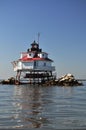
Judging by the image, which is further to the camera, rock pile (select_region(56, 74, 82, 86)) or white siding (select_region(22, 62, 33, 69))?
rock pile (select_region(56, 74, 82, 86))

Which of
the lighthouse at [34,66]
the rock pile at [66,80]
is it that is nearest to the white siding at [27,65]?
the lighthouse at [34,66]

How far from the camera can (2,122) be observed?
15805mm

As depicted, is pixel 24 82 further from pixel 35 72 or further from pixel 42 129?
pixel 42 129

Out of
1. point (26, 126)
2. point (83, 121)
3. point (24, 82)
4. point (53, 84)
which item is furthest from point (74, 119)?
point (24, 82)

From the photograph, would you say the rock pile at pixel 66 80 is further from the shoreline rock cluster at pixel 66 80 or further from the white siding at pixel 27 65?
the white siding at pixel 27 65

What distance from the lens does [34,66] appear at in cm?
8288

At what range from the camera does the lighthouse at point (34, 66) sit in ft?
272

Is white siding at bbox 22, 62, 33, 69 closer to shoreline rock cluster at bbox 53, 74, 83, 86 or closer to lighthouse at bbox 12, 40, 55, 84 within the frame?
lighthouse at bbox 12, 40, 55, 84

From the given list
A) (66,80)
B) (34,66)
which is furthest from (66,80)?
(34,66)

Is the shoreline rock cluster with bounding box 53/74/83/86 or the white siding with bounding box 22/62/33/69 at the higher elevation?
the white siding with bounding box 22/62/33/69

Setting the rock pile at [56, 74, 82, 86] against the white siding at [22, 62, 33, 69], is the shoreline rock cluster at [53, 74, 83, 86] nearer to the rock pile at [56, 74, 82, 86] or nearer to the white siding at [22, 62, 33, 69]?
the rock pile at [56, 74, 82, 86]

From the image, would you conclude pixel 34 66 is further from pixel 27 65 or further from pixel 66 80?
pixel 66 80

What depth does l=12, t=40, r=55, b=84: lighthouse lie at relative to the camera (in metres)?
82.9

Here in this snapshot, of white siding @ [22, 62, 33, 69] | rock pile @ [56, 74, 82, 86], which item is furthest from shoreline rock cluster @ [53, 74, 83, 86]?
white siding @ [22, 62, 33, 69]
